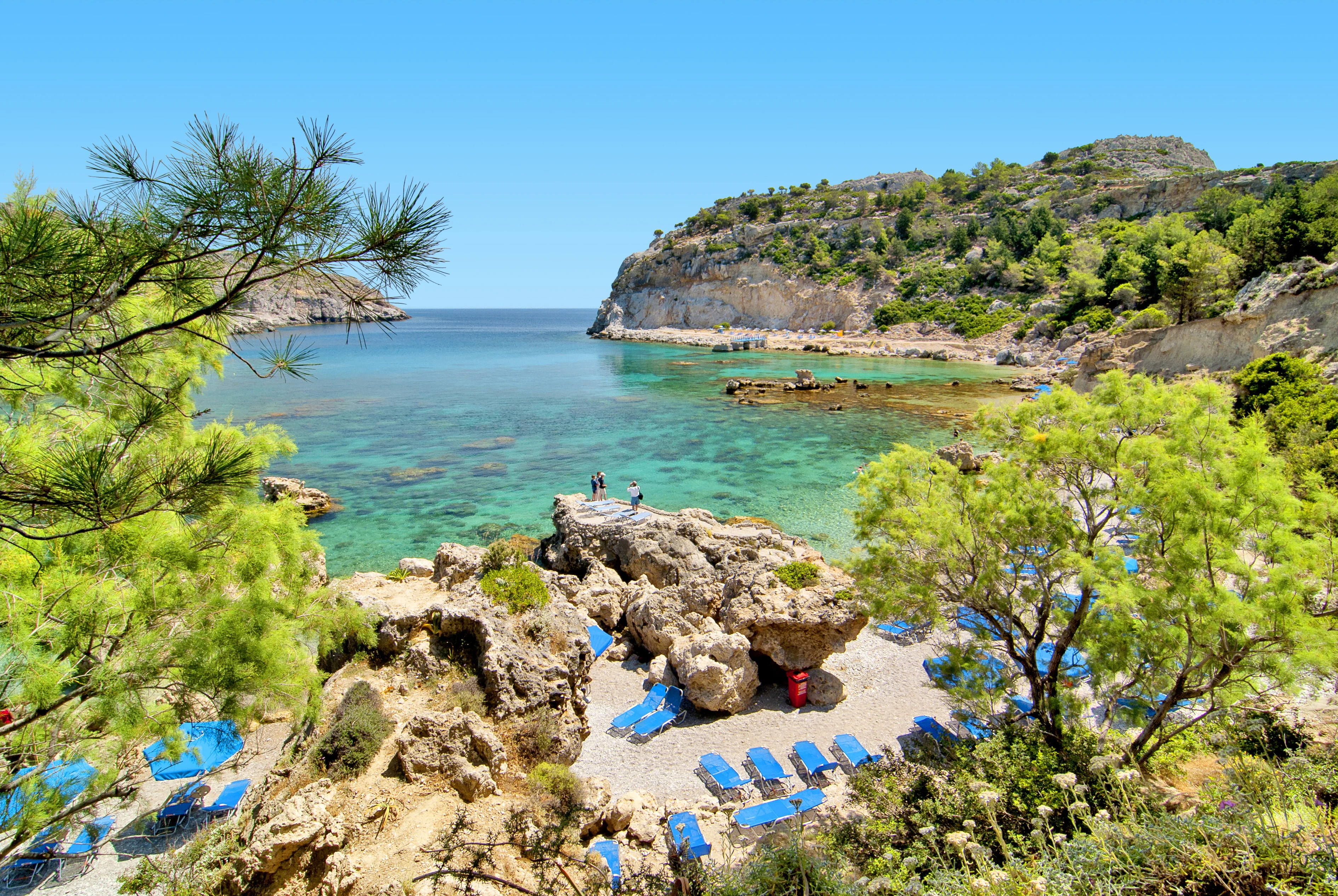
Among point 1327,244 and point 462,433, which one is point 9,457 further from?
point 1327,244

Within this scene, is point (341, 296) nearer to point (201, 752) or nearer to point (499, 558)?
point (201, 752)

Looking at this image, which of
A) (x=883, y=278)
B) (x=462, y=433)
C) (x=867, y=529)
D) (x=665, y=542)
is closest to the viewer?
(x=867, y=529)

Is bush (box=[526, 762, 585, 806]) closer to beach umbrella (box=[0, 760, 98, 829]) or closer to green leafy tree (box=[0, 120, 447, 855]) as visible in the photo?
green leafy tree (box=[0, 120, 447, 855])

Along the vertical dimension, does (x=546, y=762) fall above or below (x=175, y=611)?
below

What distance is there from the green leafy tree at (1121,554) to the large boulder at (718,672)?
2.90 m

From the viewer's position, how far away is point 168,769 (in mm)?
8719

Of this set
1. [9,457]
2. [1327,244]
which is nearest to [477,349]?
[1327,244]

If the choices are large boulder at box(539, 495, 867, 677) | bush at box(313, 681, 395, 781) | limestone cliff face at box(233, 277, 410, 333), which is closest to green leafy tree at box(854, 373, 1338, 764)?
large boulder at box(539, 495, 867, 677)

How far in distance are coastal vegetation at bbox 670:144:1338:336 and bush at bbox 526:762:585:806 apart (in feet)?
122

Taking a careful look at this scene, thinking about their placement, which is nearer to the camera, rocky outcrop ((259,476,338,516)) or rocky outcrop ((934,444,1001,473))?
rocky outcrop ((259,476,338,516))

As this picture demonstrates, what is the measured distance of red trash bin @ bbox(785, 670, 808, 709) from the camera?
11969mm

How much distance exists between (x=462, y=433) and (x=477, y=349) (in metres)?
69.6

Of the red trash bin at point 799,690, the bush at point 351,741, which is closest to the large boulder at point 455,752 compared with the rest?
the bush at point 351,741

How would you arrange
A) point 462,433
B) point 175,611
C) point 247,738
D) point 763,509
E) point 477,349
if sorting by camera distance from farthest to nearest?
point 477,349 → point 462,433 → point 763,509 → point 247,738 → point 175,611
